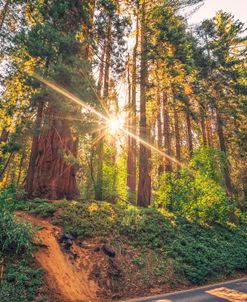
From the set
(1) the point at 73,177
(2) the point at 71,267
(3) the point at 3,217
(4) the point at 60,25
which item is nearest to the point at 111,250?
(2) the point at 71,267

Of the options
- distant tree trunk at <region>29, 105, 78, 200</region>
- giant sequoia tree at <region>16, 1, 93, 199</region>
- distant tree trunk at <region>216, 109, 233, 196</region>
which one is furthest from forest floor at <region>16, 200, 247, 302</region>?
distant tree trunk at <region>216, 109, 233, 196</region>

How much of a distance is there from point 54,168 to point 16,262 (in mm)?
6034

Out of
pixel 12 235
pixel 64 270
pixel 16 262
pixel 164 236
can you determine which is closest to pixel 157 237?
pixel 164 236

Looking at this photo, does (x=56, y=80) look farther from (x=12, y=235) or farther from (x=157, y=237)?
(x=157, y=237)

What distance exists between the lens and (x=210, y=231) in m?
12.2

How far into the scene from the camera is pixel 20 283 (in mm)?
5211

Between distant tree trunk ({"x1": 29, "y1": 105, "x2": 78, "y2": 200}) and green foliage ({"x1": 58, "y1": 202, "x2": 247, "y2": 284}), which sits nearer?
green foliage ({"x1": 58, "y1": 202, "x2": 247, "y2": 284})

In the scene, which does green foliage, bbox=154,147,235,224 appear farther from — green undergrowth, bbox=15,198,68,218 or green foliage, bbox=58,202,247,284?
green undergrowth, bbox=15,198,68,218

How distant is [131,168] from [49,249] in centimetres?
1174

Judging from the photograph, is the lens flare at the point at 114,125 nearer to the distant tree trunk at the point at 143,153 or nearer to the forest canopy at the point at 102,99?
the forest canopy at the point at 102,99

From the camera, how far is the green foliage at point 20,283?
16.2 ft

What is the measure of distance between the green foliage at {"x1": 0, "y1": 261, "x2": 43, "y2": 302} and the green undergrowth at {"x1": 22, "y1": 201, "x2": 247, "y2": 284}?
231cm

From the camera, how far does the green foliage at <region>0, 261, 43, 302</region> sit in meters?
4.94

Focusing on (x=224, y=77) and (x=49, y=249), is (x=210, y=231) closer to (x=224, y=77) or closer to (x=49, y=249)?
(x=49, y=249)
